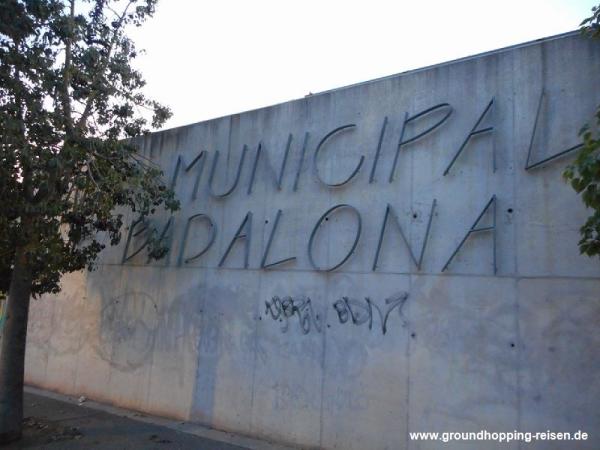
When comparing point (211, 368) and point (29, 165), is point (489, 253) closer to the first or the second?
point (211, 368)

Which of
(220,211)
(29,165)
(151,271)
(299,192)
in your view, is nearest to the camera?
(29,165)

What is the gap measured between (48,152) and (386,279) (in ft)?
13.8

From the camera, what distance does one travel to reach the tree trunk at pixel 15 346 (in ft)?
20.6

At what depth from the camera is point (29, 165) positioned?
5.81 meters

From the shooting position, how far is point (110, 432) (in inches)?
264

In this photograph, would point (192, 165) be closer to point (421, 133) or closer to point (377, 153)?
point (377, 153)

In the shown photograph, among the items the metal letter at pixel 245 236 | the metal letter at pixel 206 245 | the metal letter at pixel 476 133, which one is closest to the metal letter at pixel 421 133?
the metal letter at pixel 476 133

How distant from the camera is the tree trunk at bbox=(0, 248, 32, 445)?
20.6 feet

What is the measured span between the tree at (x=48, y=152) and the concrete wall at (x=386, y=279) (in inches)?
61.3

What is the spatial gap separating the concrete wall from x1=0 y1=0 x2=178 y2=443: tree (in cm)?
156

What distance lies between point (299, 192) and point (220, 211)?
1.46 m

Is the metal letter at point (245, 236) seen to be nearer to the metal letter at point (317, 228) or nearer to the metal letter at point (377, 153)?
the metal letter at point (317, 228)

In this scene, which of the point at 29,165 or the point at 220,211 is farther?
the point at 220,211

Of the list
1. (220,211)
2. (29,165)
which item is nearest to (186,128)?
(220,211)
